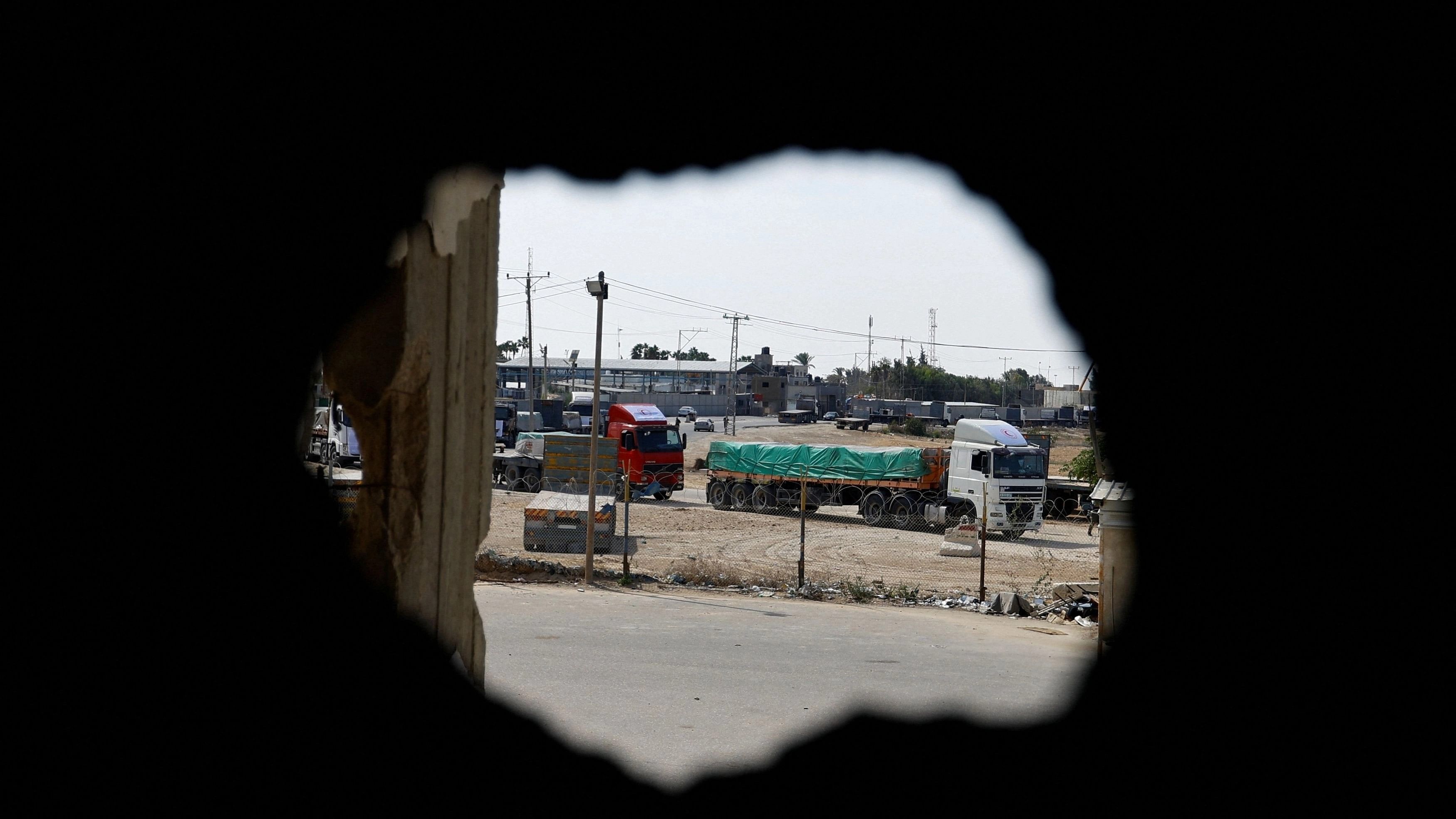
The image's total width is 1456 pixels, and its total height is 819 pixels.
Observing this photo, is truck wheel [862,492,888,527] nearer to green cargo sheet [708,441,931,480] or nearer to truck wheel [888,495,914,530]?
truck wheel [888,495,914,530]

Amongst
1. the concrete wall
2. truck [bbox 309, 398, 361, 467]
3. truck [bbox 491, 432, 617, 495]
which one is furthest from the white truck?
the concrete wall

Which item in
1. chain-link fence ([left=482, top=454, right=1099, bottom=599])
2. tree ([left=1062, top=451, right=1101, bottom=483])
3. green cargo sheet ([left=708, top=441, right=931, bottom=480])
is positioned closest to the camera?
chain-link fence ([left=482, top=454, right=1099, bottom=599])

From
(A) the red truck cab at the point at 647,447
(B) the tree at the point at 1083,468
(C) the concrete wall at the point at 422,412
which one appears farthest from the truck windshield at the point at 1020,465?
(C) the concrete wall at the point at 422,412

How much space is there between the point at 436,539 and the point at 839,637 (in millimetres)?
7109

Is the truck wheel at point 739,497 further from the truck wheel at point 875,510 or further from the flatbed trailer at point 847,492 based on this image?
the truck wheel at point 875,510

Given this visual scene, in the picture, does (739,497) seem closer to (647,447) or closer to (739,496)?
(739,496)

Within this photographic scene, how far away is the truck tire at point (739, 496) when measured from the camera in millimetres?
25938

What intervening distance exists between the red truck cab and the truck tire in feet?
5.77

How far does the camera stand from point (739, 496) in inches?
1026

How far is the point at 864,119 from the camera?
313cm

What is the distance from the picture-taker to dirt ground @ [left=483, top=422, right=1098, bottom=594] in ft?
49.7

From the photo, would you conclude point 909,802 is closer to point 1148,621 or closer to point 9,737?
point 1148,621

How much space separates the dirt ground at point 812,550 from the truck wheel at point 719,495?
0.26 m

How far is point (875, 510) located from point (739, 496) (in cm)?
408
